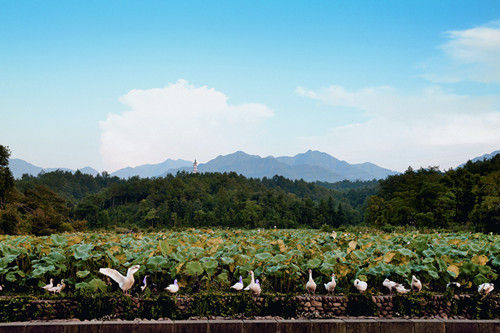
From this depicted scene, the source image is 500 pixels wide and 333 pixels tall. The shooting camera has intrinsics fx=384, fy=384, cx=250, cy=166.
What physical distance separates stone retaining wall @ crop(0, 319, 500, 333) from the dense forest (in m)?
19.0

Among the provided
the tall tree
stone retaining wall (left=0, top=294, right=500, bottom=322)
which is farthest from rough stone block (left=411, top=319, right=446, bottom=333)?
the tall tree

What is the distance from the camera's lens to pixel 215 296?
4.46m

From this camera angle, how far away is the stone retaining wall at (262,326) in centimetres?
407

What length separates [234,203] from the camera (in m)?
64.2

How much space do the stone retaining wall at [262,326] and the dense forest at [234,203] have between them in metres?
19.0

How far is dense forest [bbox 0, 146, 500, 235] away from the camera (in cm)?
2859

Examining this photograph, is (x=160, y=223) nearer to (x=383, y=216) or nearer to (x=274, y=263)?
(x=383, y=216)

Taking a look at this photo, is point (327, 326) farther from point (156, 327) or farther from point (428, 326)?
point (156, 327)

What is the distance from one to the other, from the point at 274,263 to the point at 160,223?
5718 cm

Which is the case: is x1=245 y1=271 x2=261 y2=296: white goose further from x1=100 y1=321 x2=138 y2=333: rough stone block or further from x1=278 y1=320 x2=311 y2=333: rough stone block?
x1=100 y1=321 x2=138 y2=333: rough stone block

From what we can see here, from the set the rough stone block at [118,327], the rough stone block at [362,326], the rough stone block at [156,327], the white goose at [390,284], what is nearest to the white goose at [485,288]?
the white goose at [390,284]

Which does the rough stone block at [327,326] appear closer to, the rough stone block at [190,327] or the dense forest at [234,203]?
the rough stone block at [190,327]

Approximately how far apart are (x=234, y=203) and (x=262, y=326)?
60246 millimetres

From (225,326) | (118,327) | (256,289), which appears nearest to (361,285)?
(256,289)
